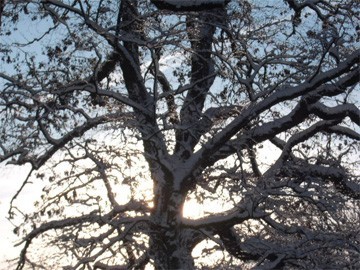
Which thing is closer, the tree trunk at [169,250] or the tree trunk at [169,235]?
the tree trunk at [169,235]

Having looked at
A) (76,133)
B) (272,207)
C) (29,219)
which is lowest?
(272,207)

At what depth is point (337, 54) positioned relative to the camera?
9727mm

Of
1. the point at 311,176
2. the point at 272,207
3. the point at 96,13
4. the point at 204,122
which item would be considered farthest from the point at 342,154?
the point at 96,13

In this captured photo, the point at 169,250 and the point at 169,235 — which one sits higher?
the point at 169,235

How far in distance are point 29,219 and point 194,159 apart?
4289 millimetres

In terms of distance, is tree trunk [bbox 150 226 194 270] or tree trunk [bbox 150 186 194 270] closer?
tree trunk [bbox 150 186 194 270]

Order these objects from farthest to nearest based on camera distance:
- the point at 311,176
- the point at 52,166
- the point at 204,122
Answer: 1. the point at 311,176
2. the point at 52,166
3. the point at 204,122

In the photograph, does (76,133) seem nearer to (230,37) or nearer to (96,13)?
(96,13)

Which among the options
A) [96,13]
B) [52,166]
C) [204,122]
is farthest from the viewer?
[52,166]

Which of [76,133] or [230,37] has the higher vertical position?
[230,37]

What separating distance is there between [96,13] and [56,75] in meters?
1.86

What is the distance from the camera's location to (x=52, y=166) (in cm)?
1127

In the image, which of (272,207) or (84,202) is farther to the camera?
(84,202)

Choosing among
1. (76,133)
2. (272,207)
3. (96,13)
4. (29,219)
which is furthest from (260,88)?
(29,219)
